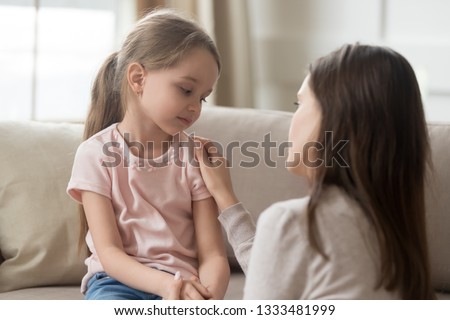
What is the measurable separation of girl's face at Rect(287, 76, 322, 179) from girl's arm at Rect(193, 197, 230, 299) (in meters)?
0.39

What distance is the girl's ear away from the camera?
5.66ft

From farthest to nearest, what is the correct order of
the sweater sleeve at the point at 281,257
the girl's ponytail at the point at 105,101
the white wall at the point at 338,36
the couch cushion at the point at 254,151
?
the white wall at the point at 338,36, the couch cushion at the point at 254,151, the girl's ponytail at the point at 105,101, the sweater sleeve at the point at 281,257

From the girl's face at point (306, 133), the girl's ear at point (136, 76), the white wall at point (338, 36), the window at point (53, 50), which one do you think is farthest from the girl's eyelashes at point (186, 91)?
the white wall at point (338, 36)

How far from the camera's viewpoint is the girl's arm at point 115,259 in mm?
1580

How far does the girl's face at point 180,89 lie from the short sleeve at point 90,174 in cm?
15

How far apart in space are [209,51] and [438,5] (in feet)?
5.02

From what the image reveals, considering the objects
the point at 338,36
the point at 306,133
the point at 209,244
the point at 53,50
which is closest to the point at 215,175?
the point at 209,244

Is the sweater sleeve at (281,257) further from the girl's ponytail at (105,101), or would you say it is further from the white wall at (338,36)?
the white wall at (338,36)

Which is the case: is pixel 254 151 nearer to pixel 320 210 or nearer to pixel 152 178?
pixel 152 178

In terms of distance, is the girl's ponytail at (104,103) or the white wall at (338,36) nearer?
the girl's ponytail at (104,103)

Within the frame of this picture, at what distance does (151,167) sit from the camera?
68.2 inches

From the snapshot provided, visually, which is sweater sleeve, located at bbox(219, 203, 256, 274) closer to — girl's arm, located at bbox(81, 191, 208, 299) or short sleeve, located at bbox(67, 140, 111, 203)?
girl's arm, located at bbox(81, 191, 208, 299)

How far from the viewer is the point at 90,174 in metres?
1.69

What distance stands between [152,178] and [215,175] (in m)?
0.14
